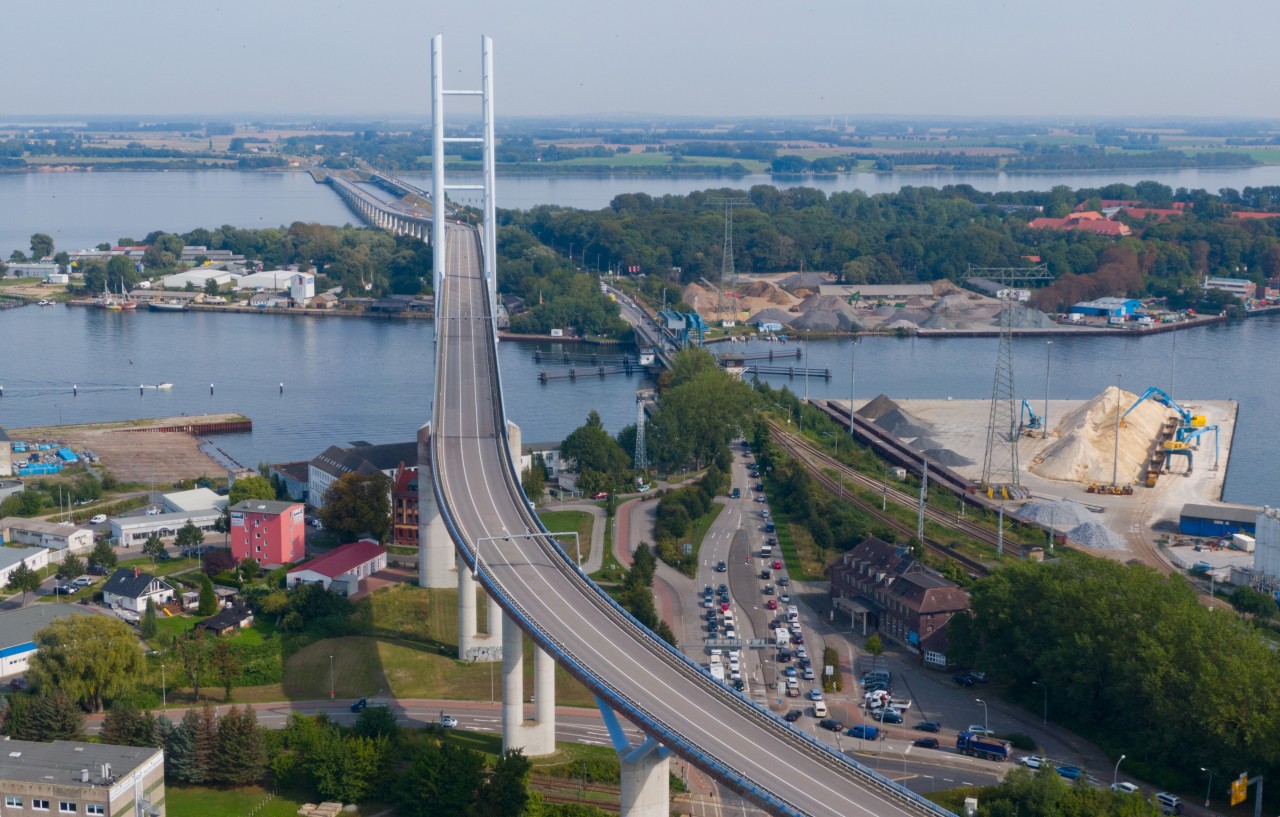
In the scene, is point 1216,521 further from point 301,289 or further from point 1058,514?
point 301,289

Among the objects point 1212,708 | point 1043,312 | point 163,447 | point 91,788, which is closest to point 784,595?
point 1212,708

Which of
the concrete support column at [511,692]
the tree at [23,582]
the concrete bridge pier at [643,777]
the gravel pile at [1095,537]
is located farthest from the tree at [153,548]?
the gravel pile at [1095,537]

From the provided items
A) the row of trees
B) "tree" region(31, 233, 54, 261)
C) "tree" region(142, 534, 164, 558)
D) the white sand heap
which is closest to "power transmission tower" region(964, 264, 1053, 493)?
the white sand heap

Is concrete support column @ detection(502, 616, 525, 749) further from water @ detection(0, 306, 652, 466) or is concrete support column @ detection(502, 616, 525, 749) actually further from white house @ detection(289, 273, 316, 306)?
white house @ detection(289, 273, 316, 306)

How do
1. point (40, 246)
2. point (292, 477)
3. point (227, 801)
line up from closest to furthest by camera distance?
point (227, 801)
point (292, 477)
point (40, 246)

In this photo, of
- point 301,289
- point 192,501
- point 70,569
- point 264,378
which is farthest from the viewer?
point 301,289

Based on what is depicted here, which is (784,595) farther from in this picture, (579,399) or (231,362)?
(231,362)

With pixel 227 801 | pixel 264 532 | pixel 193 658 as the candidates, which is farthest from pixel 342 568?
pixel 227 801
